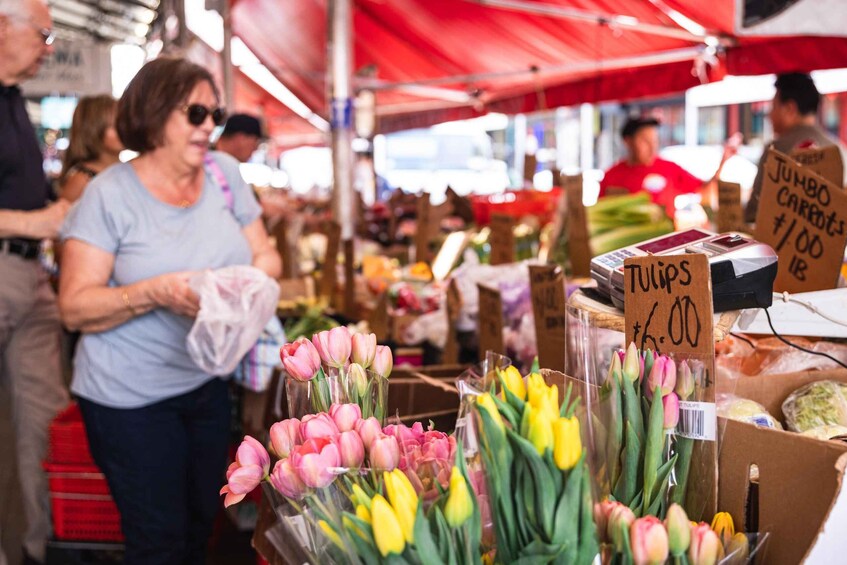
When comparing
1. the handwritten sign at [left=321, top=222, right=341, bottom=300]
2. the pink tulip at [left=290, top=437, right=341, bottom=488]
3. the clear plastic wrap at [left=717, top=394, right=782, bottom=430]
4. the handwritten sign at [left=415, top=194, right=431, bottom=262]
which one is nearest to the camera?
the pink tulip at [left=290, top=437, right=341, bottom=488]

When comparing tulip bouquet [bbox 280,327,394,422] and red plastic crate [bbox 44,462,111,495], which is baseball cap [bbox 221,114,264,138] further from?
tulip bouquet [bbox 280,327,394,422]

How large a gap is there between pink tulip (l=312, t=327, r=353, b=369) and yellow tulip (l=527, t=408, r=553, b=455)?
14.5 inches

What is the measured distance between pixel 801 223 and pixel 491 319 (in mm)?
770

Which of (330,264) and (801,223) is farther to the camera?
(330,264)

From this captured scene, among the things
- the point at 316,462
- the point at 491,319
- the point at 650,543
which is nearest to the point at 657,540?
the point at 650,543

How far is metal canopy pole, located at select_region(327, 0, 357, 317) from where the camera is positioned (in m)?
6.81

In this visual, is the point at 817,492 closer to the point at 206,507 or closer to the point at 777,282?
the point at 777,282

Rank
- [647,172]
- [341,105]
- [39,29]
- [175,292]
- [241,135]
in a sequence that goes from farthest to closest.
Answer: [341,105]
[647,172]
[241,135]
[39,29]
[175,292]

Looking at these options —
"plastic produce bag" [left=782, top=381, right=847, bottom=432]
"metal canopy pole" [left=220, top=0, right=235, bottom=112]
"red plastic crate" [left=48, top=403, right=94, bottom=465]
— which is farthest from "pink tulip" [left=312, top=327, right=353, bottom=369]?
"metal canopy pole" [left=220, top=0, right=235, bottom=112]

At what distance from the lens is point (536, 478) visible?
85 cm

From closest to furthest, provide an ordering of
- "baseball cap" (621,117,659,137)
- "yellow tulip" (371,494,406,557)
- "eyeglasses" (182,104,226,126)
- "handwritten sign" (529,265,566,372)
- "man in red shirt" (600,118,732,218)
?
"yellow tulip" (371,494,406,557) < "handwritten sign" (529,265,566,372) < "eyeglasses" (182,104,226,126) < "man in red shirt" (600,118,732,218) < "baseball cap" (621,117,659,137)

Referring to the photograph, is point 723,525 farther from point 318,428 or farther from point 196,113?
point 196,113

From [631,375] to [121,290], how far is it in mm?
1451

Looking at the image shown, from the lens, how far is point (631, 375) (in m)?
1.06
